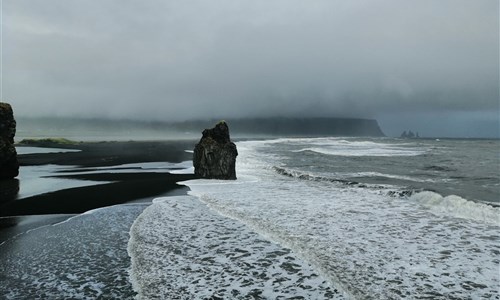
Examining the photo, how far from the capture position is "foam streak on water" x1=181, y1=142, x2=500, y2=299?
26.4 feet

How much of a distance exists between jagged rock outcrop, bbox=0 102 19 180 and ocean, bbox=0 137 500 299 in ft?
49.0

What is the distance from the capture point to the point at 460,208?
1599cm

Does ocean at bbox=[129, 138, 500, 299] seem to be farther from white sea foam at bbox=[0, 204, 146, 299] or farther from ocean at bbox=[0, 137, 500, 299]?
white sea foam at bbox=[0, 204, 146, 299]

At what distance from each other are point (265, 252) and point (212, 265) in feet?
6.16

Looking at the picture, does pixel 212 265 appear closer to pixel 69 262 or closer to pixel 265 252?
pixel 265 252

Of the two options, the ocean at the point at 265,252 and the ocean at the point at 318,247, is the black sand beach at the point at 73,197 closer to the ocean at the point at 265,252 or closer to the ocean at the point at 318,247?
the ocean at the point at 265,252

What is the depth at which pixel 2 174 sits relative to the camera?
2511cm

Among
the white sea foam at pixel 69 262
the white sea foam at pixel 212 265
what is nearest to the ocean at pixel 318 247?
the white sea foam at pixel 212 265

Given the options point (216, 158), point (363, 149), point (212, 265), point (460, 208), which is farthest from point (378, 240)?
point (363, 149)

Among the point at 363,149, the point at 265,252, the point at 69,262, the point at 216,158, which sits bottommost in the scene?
the point at 265,252

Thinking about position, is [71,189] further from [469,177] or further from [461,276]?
[469,177]

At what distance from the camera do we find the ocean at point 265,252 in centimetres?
775

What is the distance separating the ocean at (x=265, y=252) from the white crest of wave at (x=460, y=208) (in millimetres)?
52

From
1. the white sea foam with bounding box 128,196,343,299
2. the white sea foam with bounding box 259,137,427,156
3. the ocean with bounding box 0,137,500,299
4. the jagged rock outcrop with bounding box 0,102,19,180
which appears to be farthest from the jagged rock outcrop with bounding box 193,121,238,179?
the white sea foam with bounding box 259,137,427,156
